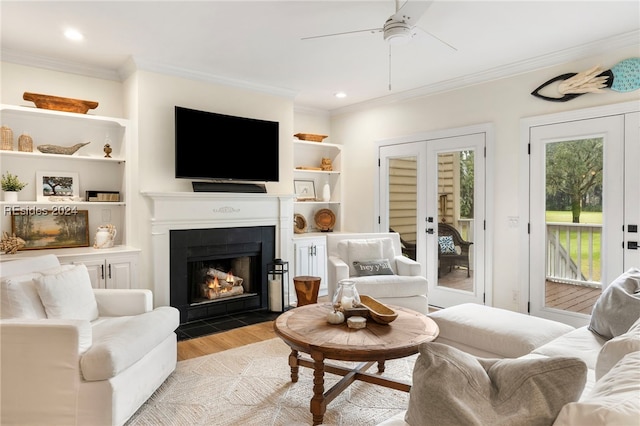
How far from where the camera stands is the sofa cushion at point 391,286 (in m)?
3.79

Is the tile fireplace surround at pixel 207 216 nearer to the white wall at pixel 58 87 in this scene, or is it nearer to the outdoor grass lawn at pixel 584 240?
the white wall at pixel 58 87

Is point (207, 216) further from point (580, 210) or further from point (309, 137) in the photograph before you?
point (580, 210)

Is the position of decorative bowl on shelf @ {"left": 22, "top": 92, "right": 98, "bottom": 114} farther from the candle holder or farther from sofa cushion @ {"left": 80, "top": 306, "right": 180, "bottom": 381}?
the candle holder

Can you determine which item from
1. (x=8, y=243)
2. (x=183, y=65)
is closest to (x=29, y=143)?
(x=8, y=243)

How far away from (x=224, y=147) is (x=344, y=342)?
112 inches

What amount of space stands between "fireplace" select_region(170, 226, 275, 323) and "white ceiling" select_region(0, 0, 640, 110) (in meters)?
1.72

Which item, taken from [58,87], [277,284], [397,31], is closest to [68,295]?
[277,284]

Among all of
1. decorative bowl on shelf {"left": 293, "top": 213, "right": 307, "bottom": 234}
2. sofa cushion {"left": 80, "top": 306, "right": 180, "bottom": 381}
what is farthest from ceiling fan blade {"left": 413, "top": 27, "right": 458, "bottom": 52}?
decorative bowl on shelf {"left": 293, "top": 213, "right": 307, "bottom": 234}

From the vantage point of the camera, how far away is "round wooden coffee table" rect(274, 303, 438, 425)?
6.80ft

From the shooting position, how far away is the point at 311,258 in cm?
515

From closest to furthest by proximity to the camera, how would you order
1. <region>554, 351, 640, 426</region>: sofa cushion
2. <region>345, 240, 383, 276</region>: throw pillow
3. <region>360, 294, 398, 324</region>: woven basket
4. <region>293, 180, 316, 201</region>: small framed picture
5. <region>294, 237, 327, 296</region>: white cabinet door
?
<region>554, 351, 640, 426</region>: sofa cushion, <region>360, 294, 398, 324</region>: woven basket, <region>345, 240, 383, 276</region>: throw pillow, <region>294, 237, 327, 296</region>: white cabinet door, <region>293, 180, 316, 201</region>: small framed picture

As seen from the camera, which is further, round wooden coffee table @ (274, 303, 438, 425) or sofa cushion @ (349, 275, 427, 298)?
sofa cushion @ (349, 275, 427, 298)

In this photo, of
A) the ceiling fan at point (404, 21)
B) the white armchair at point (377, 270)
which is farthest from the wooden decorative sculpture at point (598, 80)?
the white armchair at point (377, 270)

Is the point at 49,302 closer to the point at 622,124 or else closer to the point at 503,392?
the point at 503,392
